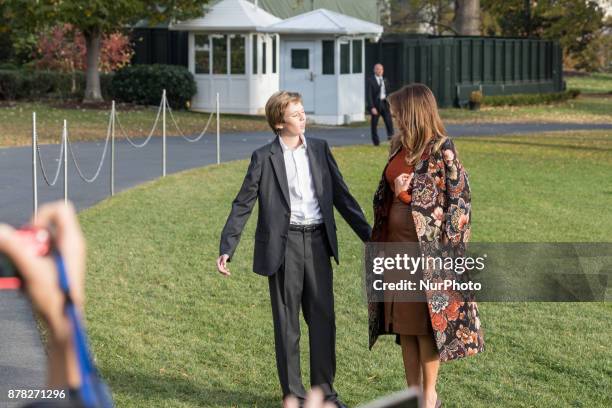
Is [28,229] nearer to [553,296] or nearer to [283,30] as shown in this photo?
[553,296]

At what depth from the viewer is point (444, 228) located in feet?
20.7

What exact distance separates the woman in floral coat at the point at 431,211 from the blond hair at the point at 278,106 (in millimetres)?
569

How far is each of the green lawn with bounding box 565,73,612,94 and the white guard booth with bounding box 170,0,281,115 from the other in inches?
1104

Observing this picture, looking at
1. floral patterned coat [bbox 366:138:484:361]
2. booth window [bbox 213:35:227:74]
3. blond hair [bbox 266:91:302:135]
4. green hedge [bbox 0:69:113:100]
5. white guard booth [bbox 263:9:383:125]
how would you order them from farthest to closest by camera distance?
1. green hedge [bbox 0:69:113:100]
2. booth window [bbox 213:35:227:74]
3. white guard booth [bbox 263:9:383:125]
4. blond hair [bbox 266:91:302:135]
5. floral patterned coat [bbox 366:138:484:361]

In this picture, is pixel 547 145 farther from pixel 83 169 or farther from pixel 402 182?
pixel 402 182

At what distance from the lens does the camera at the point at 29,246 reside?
115 centimetres

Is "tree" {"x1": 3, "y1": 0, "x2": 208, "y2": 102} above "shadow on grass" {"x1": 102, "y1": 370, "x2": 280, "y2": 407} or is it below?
above

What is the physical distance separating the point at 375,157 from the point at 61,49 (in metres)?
23.3

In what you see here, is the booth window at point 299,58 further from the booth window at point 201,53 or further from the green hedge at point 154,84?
the booth window at point 201,53

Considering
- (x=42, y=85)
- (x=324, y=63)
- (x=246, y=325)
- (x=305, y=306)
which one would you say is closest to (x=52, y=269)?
(x=305, y=306)

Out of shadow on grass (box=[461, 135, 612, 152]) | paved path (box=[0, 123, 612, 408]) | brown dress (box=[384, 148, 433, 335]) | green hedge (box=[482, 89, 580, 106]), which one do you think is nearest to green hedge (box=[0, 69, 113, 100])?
paved path (box=[0, 123, 612, 408])

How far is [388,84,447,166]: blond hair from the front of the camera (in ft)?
20.7
